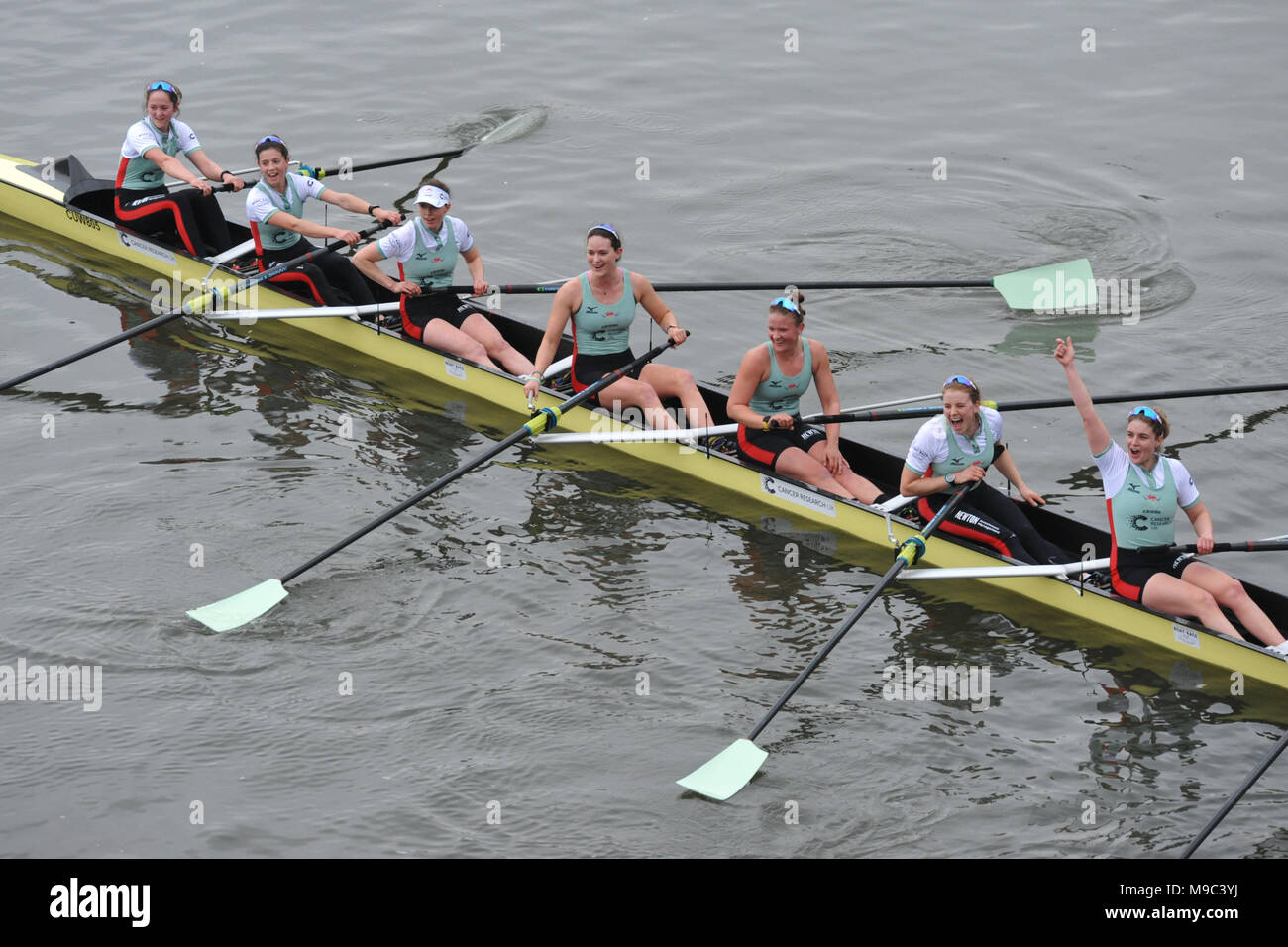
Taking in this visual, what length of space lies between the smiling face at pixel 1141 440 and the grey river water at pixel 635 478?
140 centimetres

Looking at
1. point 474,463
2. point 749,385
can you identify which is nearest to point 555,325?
point 474,463

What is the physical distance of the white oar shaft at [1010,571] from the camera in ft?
32.8

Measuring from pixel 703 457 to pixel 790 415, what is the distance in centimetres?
94

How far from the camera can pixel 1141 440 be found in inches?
371

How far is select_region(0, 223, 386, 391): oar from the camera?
42.1ft

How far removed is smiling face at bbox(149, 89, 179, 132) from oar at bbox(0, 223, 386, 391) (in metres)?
1.99

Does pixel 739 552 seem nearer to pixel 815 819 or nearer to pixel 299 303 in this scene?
pixel 815 819

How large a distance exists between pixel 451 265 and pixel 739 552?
410 centimetres

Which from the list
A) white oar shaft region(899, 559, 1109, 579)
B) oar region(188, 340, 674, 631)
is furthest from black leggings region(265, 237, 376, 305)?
white oar shaft region(899, 559, 1109, 579)

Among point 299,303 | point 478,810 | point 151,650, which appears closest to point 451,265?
point 299,303

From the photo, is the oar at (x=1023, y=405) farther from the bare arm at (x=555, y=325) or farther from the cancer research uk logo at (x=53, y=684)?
the cancer research uk logo at (x=53, y=684)

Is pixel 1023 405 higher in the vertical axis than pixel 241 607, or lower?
higher

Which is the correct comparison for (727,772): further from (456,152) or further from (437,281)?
(456,152)

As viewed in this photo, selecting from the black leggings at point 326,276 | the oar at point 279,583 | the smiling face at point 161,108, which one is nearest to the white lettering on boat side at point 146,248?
the smiling face at point 161,108
